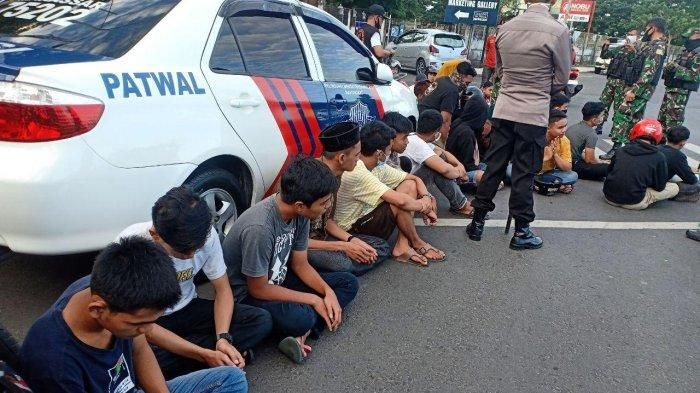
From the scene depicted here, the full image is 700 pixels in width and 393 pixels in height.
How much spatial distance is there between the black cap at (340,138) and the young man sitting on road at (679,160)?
3722 millimetres

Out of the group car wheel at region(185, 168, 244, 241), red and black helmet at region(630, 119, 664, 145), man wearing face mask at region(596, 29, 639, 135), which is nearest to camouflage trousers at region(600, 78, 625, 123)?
man wearing face mask at region(596, 29, 639, 135)

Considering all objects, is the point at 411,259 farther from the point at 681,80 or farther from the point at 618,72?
the point at 618,72

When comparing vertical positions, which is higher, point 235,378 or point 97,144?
point 97,144

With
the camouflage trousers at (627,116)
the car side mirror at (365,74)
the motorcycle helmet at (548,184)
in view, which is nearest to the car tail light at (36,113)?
the car side mirror at (365,74)

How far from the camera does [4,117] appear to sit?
198 centimetres

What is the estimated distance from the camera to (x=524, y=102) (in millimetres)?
3654

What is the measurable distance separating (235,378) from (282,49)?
7.14ft

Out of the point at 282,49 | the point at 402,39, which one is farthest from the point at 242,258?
the point at 402,39

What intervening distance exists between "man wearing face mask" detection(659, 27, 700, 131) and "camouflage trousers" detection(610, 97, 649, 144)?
0.29 metres

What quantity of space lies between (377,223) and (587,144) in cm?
353

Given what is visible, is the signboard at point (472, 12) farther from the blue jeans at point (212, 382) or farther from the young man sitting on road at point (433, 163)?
the blue jeans at point (212, 382)

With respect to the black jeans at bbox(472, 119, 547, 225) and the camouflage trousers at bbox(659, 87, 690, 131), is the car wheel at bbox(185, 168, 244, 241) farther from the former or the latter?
the camouflage trousers at bbox(659, 87, 690, 131)

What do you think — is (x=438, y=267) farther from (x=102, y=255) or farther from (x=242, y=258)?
(x=102, y=255)

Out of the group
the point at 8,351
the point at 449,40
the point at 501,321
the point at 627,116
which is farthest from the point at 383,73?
the point at 449,40
